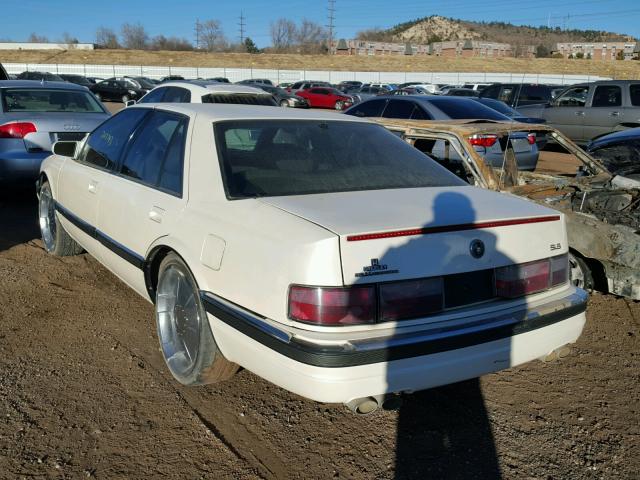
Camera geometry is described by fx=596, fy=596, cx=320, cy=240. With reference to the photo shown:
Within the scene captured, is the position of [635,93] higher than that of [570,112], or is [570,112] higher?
[635,93]

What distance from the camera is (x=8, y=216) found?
23.6ft

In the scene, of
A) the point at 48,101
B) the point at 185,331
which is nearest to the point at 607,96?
the point at 48,101

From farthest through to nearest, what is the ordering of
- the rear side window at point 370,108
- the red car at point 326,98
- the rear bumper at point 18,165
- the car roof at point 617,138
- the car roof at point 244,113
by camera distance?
the red car at point 326,98, the rear side window at point 370,108, the rear bumper at point 18,165, the car roof at point 617,138, the car roof at point 244,113

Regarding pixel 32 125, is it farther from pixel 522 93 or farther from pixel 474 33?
pixel 474 33

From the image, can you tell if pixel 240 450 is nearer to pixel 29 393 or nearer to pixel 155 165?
pixel 29 393

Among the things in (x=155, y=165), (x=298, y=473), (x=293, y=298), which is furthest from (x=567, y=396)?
(x=155, y=165)

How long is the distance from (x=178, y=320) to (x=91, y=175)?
5.29 ft

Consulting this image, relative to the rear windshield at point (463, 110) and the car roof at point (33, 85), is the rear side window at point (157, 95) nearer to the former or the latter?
the car roof at point (33, 85)

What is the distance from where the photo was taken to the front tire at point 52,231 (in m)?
5.41

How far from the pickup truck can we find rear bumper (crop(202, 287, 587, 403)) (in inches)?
454

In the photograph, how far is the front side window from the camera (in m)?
14.0

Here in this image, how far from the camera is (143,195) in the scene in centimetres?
358

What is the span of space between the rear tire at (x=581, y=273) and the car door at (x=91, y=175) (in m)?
3.36

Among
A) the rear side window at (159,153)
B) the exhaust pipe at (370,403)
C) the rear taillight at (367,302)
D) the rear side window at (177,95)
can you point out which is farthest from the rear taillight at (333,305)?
the rear side window at (177,95)
